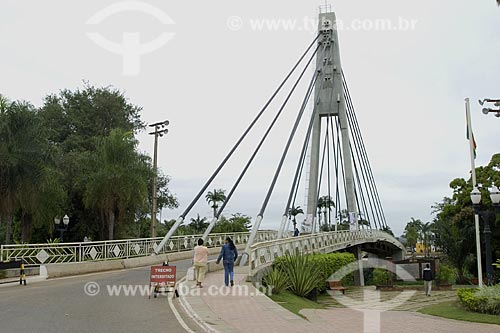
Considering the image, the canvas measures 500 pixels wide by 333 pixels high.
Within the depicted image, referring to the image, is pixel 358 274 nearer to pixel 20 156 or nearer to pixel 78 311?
pixel 20 156

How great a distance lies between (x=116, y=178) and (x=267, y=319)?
25078mm

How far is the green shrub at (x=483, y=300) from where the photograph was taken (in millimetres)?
14966

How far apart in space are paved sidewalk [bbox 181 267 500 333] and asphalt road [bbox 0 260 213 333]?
654 millimetres

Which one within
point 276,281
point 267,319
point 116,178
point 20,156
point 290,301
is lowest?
point 290,301

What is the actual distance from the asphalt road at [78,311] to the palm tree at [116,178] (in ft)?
56.3

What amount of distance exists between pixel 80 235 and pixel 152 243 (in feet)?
38.2

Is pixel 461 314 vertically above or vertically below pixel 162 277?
below

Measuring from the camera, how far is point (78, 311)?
463 inches

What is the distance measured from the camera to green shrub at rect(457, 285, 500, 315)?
14966mm

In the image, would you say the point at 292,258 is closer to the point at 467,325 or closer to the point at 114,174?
the point at 467,325

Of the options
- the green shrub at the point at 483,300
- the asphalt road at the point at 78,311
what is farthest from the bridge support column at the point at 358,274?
the asphalt road at the point at 78,311

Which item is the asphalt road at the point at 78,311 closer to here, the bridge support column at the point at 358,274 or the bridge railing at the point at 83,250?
the bridge railing at the point at 83,250

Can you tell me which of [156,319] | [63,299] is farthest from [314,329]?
[63,299]

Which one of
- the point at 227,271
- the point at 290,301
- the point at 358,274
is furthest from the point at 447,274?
the point at 227,271
